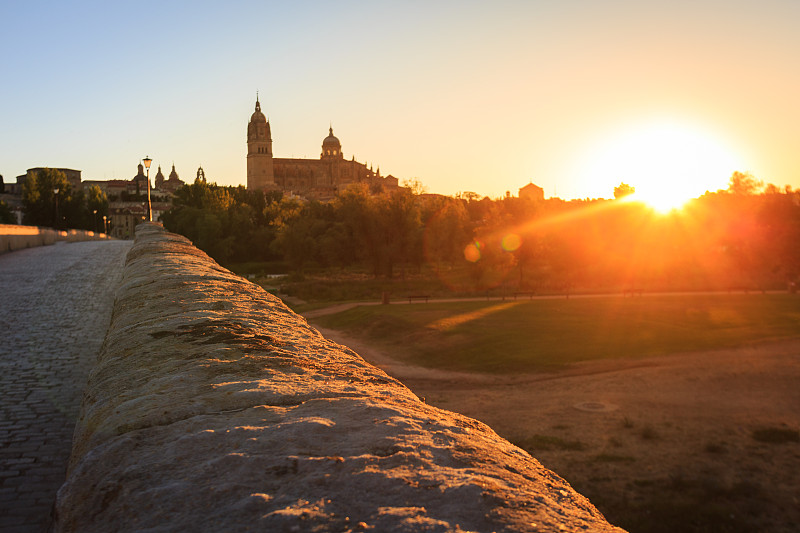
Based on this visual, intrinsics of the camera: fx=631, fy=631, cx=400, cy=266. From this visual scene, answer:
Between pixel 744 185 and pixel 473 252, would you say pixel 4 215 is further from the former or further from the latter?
pixel 744 185

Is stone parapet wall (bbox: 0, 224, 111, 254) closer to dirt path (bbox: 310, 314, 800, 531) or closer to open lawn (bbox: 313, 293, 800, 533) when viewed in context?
open lawn (bbox: 313, 293, 800, 533)

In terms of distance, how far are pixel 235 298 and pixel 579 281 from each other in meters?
57.4

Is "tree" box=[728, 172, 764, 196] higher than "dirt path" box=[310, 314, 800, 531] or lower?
higher

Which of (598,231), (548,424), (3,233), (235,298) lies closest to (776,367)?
(548,424)

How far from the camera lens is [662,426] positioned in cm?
1739

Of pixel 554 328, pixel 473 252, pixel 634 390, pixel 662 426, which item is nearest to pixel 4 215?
pixel 473 252

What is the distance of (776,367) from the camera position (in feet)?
77.6

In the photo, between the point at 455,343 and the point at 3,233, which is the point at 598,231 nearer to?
the point at 455,343

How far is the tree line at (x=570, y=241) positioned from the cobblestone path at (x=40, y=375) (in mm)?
40786

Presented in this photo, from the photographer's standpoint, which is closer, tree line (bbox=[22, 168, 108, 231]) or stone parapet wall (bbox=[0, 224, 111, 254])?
stone parapet wall (bbox=[0, 224, 111, 254])

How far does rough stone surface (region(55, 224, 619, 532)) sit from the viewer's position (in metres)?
1.90

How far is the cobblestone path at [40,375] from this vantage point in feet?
16.0

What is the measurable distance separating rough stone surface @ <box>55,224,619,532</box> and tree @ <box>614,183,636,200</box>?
228 ft

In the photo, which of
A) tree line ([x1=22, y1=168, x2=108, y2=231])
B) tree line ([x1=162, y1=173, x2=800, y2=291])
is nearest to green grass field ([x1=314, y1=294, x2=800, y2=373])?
tree line ([x1=162, y1=173, x2=800, y2=291])
